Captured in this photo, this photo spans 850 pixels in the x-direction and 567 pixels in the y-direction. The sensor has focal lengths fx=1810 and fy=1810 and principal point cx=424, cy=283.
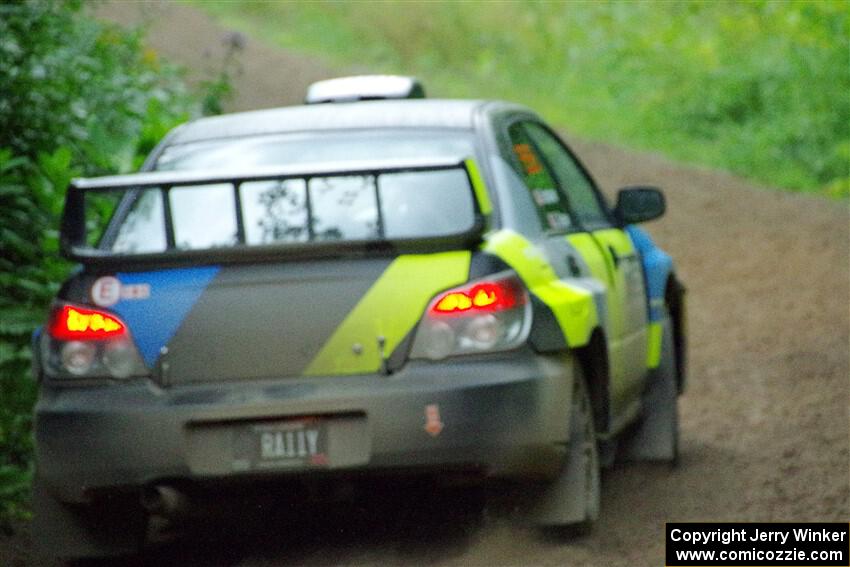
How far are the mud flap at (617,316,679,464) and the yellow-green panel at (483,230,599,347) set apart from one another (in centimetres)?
193

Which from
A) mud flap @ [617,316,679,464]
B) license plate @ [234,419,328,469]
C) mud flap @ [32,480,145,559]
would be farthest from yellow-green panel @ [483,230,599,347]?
mud flap @ [617,316,679,464]

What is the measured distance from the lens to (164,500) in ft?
18.1

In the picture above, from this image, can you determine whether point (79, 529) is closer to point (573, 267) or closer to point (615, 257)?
point (573, 267)

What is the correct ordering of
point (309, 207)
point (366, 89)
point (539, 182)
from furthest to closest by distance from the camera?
point (366, 89) → point (539, 182) → point (309, 207)

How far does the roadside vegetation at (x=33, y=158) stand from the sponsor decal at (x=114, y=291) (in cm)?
188

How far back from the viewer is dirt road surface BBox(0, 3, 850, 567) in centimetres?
597

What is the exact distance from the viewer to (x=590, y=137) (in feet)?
81.7

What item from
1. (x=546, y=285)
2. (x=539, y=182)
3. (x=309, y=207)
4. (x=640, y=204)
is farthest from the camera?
(x=640, y=204)

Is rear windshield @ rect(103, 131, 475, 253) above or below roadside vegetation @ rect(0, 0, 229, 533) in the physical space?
above

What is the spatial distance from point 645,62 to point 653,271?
72.3 feet

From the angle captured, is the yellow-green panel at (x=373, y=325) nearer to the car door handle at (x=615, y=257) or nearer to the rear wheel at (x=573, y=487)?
the rear wheel at (x=573, y=487)

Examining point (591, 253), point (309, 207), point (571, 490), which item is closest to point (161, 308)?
point (309, 207)

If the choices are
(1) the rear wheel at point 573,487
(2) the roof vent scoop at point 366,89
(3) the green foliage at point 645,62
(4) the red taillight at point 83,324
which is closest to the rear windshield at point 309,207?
(4) the red taillight at point 83,324

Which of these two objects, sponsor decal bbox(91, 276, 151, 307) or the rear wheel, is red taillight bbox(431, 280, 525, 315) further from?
sponsor decal bbox(91, 276, 151, 307)
